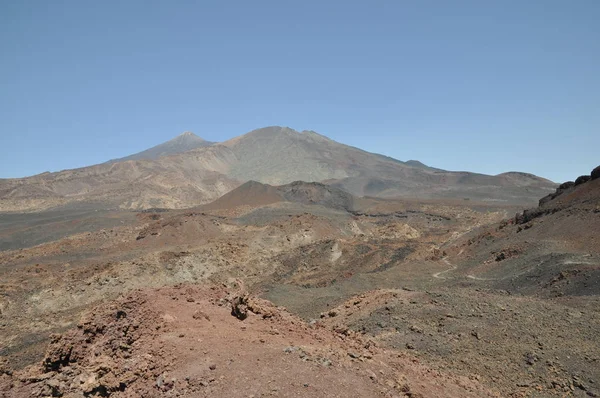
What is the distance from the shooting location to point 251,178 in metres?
122

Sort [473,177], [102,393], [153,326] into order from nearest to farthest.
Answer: [102,393] < [153,326] < [473,177]

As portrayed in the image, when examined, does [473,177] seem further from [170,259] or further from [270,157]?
[170,259]

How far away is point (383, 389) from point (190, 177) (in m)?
101

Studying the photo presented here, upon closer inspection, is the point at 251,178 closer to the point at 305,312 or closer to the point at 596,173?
the point at 596,173

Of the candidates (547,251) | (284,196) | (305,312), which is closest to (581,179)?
(547,251)

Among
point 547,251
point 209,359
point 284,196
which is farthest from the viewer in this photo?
point 284,196

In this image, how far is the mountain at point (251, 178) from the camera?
81.8 meters

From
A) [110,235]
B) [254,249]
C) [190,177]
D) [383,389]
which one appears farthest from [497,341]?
[190,177]

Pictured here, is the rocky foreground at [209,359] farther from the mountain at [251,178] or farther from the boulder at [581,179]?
the mountain at [251,178]

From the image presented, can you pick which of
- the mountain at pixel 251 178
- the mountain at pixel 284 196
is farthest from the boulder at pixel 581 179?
the mountain at pixel 251 178

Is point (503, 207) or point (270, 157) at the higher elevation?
point (270, 157)

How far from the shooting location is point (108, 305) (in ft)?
31.7

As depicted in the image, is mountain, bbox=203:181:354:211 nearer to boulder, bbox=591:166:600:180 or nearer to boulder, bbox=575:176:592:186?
boulder, bbox=575:176:592:186

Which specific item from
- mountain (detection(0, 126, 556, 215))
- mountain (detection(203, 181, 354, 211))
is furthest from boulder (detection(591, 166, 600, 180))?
mountain (detection(0, 126, 556, 215))
